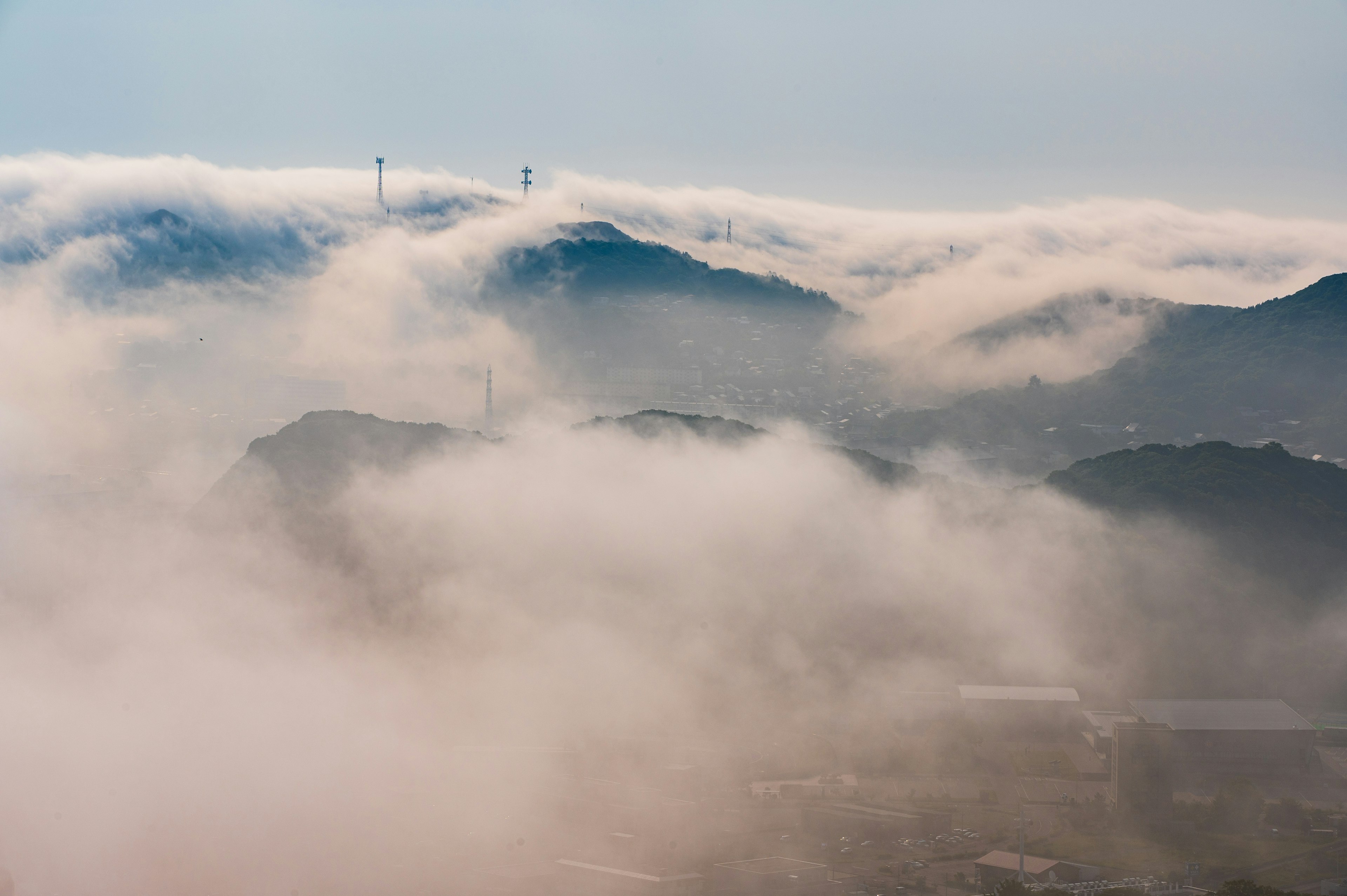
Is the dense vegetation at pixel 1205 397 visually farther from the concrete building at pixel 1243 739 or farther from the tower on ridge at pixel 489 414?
the concrete building at pixel 1243 739

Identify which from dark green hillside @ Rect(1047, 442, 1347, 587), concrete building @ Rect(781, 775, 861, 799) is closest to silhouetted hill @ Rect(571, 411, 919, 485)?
dark green hillside @ Rect(1047, 442, 1347, 587)

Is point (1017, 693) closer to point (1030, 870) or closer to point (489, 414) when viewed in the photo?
Answer: point (1030, 870)

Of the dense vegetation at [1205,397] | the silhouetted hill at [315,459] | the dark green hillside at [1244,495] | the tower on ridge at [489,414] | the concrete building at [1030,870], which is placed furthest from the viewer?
the dense vegetation at [1205,397]

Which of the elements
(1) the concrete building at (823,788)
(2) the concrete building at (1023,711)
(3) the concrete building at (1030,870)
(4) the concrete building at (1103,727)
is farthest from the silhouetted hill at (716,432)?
(3) the concrete building at (1030,870)

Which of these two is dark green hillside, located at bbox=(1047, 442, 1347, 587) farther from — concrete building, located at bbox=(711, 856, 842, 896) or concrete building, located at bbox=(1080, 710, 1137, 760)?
concrete building, located at bbox=(711, 856, 842, 896)

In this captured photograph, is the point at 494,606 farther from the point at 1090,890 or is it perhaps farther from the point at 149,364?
the point at 149,364

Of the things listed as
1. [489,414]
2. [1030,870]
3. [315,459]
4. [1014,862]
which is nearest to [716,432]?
[315,459]
